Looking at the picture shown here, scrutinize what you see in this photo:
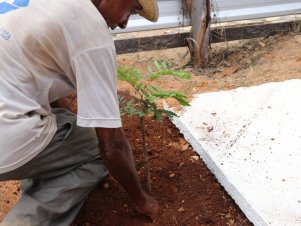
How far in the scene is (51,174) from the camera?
244cm

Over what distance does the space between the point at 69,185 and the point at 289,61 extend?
2.58 meters

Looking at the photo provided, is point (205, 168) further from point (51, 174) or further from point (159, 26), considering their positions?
point (159, 26)

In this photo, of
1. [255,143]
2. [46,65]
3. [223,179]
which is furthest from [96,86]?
[255,143]

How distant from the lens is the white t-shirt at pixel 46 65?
1.95 meters

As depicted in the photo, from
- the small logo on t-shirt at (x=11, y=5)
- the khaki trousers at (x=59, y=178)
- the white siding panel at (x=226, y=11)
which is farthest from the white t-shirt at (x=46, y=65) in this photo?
the white siding panel at (x=226, y=11)

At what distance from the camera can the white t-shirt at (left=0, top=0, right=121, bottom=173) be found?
1954 mm

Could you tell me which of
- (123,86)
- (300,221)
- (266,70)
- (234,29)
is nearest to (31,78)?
(300,221)

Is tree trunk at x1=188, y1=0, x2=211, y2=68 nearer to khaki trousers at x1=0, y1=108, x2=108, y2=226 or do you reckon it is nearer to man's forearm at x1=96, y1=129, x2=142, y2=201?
khaki trousers at x1=0, y1=108, x2=108, y2=226

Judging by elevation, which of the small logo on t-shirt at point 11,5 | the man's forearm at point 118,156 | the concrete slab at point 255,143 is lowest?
the concrete slab at point 255,143

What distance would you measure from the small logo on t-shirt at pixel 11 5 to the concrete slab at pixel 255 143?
1.50 meters

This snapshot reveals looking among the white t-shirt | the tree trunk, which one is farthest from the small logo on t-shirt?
the tree trunk

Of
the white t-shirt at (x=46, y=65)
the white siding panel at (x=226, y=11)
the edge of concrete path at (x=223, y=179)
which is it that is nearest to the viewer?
the white t-shirt at (x=46, y=65)

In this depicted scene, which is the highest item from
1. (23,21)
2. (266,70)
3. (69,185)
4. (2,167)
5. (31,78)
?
(23,21)

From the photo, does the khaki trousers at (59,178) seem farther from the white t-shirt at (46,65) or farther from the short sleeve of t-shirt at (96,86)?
the short sleeve of t-shirt at (96,86)
